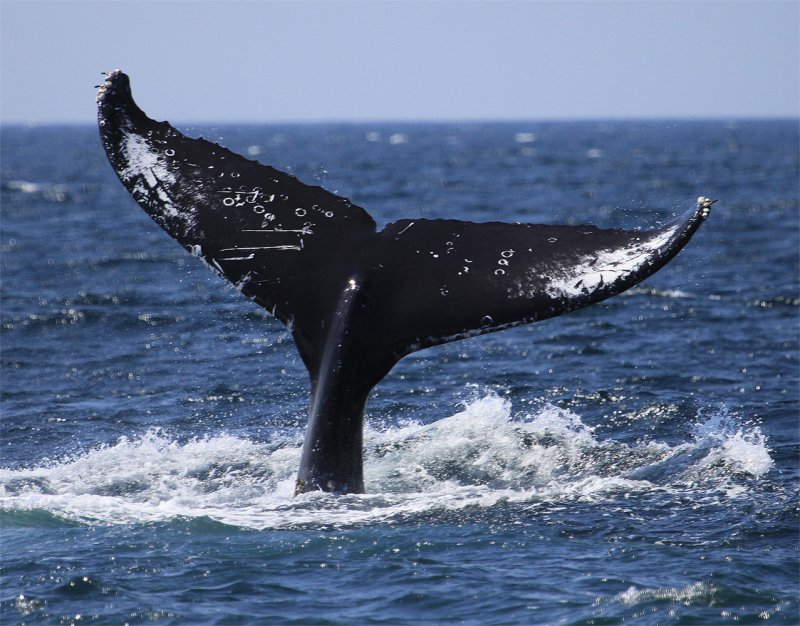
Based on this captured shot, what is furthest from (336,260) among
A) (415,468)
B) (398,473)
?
→ (415,468)

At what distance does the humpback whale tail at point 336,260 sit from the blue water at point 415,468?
0.80 metres

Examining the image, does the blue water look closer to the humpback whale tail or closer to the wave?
the wave

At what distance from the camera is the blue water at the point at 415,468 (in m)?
7.37

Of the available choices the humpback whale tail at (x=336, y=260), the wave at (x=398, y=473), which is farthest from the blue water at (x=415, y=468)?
the humpback whale tail at (x=336, y=260)

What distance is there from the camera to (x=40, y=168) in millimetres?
72000

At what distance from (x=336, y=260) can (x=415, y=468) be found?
243 centimetres

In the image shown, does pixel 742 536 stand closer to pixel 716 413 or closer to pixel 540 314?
pixel 540 314

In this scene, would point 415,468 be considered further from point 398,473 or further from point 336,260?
point 336,260

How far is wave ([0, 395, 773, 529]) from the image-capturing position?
8758 millimetres

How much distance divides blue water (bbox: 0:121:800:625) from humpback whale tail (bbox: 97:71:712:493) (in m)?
0.80

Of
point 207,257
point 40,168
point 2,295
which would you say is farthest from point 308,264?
point 40,168

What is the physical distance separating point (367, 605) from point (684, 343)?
32.2 ft

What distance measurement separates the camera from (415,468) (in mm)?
9977

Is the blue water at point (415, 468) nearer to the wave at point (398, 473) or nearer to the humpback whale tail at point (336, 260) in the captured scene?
the wave at point (398, 473)
